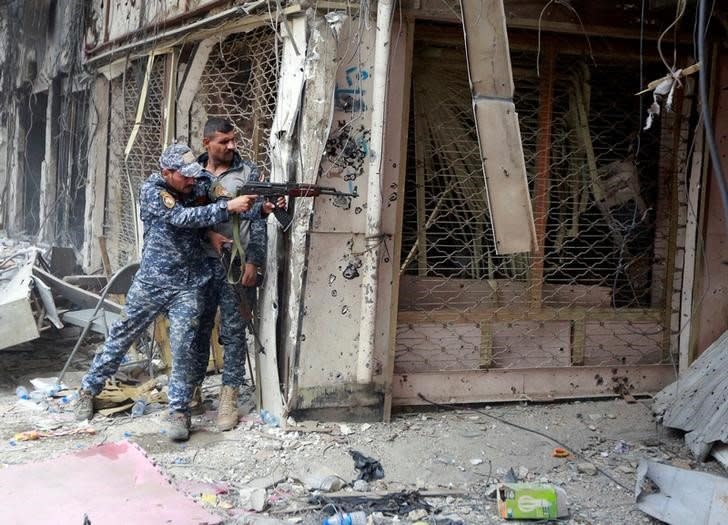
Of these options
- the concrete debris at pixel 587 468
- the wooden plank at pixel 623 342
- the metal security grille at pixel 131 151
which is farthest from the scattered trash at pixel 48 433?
the wooden plank at pixel 623 342

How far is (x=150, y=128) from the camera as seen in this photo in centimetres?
743

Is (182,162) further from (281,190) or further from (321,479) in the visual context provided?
(321,479)

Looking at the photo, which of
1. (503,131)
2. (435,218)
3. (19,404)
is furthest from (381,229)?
(19,404)

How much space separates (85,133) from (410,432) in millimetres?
6592

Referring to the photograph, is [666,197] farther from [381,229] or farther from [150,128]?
[150,128]

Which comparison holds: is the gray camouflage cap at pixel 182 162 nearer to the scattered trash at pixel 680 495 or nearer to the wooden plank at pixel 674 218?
the scattered trash at pixel 680 495

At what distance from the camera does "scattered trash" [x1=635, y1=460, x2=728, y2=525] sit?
11.8ft

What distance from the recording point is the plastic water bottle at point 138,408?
199 inches

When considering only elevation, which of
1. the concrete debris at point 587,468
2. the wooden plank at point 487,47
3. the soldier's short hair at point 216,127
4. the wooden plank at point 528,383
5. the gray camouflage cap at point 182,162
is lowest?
the concrete debris at point 587,468

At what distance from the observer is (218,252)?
4.84 meters

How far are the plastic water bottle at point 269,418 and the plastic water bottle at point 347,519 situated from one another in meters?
1.25

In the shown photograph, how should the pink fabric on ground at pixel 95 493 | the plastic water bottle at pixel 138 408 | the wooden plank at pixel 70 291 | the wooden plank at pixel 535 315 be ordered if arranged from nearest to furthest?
the pink fabric on ground at pixel 95 493 → the plastic water bottle at pixel 138 408 → the wooden plank at pixel 535 315 → the wooden plank at pixel 70 291

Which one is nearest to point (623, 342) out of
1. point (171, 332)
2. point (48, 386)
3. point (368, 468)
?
point (368, 468)

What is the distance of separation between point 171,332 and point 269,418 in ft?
2.76
